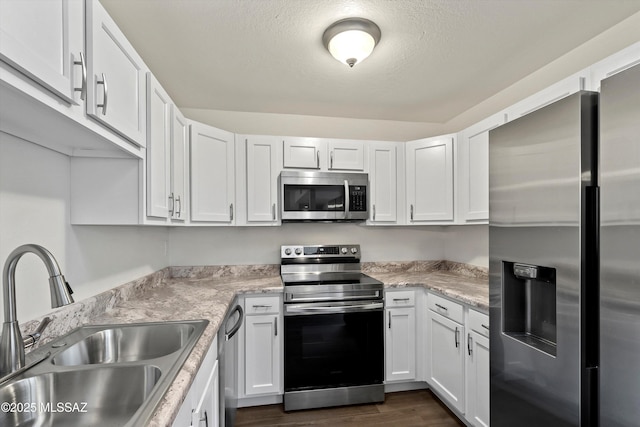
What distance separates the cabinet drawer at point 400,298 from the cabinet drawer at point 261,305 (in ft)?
2.83

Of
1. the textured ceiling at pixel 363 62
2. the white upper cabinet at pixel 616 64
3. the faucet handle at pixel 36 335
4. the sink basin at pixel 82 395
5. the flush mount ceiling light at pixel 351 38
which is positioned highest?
the textured ceiling at pixel 363 62

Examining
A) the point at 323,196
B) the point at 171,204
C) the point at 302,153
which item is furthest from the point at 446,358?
the point at 171,204

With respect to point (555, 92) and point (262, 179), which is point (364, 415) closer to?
point (262, 179)

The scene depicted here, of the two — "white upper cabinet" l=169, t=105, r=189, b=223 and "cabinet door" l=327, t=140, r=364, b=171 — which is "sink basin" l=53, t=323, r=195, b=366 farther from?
"cabinet door" l=327, t=140, r=364, b=171

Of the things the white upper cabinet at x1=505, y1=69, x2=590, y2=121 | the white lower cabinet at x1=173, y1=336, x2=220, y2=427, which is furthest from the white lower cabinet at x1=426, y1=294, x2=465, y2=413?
the white lower cabinet at x1=173, y1=336, x2=220, y2=427

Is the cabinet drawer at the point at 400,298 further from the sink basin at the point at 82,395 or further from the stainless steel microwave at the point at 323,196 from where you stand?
the sink basin at the point at 82,395

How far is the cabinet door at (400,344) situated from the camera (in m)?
2.49

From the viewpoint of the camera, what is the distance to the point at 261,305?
92.8 inches

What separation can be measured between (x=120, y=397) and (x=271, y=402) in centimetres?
170

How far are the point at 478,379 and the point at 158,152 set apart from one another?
2276mm

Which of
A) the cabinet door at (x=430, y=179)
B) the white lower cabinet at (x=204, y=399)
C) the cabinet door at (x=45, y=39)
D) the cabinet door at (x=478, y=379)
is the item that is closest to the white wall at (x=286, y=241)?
the cabinet door at (x=430, y=179)

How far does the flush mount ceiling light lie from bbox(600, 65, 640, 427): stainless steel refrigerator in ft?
3.54

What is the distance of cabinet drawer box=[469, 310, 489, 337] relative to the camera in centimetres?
185

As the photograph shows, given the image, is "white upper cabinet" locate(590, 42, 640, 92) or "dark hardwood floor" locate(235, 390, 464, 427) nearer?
"white upper cabinet" locate(590, 42, 640, 92)
